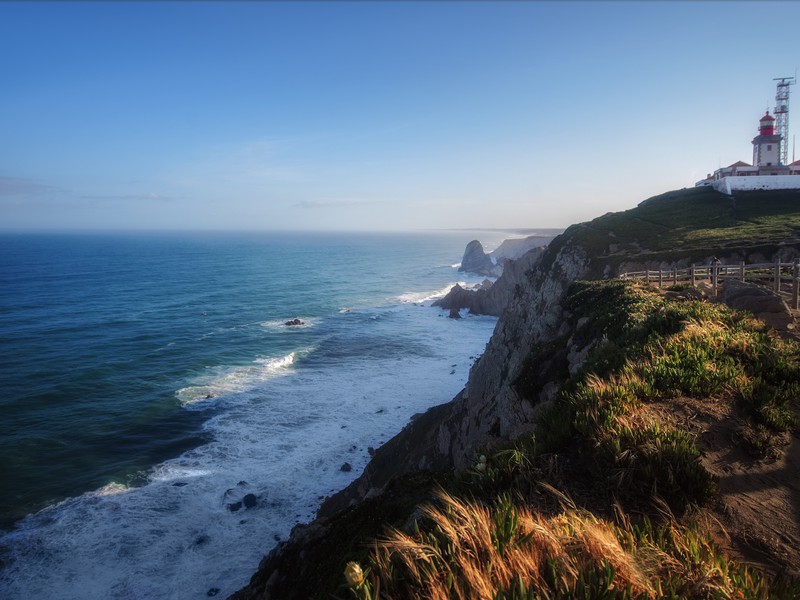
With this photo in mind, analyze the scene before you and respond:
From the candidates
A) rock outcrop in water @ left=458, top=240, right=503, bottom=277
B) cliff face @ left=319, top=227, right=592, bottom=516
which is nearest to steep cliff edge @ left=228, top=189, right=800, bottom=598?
cliff face @ left=319, top=227, right=592, bottom=516

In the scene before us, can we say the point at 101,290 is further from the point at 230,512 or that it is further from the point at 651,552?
the point at 651,552

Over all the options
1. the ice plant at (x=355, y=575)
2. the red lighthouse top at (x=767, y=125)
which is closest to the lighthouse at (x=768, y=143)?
the red lighthouse top at (x=767, y=125)

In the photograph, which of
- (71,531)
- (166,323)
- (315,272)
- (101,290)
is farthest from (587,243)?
(315,272)

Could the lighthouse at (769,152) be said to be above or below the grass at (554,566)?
above

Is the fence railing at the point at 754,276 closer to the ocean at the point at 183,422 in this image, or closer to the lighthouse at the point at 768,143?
the ocean at the point at 183,422

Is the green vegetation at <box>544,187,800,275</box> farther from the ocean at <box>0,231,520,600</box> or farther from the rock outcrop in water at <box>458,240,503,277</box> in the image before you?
the rock outcrop in water at <box>458,240,503,277</box>

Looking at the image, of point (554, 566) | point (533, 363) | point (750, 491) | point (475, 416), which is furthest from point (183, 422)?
point (750, 491)
